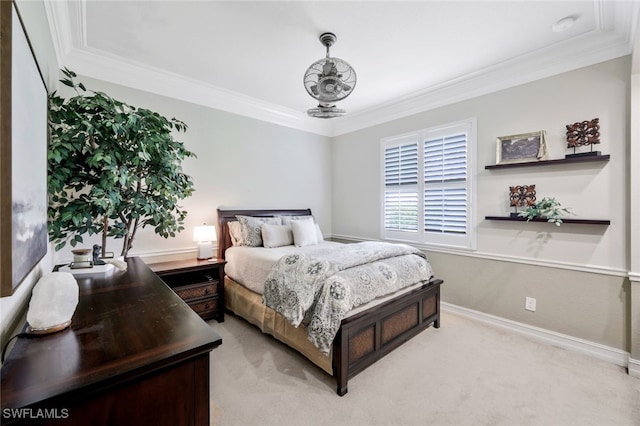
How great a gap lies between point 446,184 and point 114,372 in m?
3.61

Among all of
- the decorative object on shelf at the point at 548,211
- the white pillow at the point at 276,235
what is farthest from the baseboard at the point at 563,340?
the white pillow at the point at 276,235

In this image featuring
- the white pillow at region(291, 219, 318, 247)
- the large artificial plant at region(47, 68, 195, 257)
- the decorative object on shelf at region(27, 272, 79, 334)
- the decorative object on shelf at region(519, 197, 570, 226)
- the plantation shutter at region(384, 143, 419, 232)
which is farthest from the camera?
the plantation shutter at region(384, 143, 419, 232)

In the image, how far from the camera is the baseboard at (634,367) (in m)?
2.24

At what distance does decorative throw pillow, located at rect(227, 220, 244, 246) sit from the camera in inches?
141

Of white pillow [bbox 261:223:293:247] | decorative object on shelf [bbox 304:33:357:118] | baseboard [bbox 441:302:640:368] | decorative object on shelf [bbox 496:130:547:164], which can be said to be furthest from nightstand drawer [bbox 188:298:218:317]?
decorative object on shelf [bbox 496:130:547:164]

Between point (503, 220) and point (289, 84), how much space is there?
2.99m

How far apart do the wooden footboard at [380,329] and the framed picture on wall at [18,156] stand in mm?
1755

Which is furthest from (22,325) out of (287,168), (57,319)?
(287,168)

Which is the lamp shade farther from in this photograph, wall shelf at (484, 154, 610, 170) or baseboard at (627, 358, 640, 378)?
baseboard at (627, 358, 640, 378)

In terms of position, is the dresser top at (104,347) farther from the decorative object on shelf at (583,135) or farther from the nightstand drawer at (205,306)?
the decorative object on shelf at (583,135)

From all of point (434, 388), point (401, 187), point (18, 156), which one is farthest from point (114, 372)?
point (401, 187)

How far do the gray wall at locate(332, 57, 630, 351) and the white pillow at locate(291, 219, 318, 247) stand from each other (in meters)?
1.59

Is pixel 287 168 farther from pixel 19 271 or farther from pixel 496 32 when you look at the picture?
pixel 19 271

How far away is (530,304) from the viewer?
2916mm
